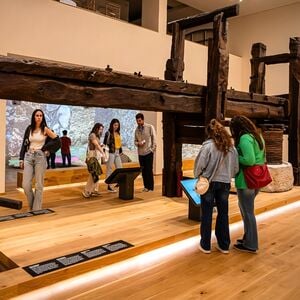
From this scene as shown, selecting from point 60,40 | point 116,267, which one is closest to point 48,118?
point 60,40

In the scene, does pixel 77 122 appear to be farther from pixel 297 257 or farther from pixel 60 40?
pixel 297 257

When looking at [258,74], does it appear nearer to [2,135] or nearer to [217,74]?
[217,74]

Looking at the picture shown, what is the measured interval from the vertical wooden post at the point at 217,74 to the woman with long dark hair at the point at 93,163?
6.30 ft

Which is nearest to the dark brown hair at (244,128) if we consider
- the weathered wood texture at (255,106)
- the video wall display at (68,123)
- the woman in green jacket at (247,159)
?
the woman in green jacket at (247,159)

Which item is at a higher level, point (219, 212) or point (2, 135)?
point (2, 135)

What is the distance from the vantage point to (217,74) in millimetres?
4816

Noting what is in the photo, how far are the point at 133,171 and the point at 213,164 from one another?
225 centimetres

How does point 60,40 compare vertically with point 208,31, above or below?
below

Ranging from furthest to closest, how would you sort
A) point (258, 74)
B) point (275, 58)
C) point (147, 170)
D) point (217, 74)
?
point (258, 74), point (275, 58), point (147, 170), point (217, 74)

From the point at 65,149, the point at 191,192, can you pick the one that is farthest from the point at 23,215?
the point at 65,149

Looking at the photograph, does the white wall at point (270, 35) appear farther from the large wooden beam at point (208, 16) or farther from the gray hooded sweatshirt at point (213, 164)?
the gray hooded sweatshirt at point (213, 164)

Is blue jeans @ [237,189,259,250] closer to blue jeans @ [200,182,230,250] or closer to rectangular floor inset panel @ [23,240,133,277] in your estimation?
blue jeans @ [200,182,230,250]

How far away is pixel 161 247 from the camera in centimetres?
340

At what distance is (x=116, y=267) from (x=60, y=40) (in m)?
4.89
